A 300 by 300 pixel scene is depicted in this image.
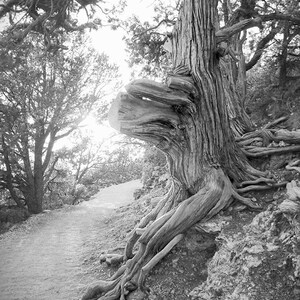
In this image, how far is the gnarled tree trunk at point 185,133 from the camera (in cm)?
401

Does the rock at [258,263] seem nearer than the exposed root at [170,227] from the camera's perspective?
Yes

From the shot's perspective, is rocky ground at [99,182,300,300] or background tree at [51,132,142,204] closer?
rocky ground at [99,182,300,300]

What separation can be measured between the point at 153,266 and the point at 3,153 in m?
8.38

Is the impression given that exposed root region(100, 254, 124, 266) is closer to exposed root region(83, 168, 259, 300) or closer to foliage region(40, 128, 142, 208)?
exposed root region(83, 168, 259, 300)

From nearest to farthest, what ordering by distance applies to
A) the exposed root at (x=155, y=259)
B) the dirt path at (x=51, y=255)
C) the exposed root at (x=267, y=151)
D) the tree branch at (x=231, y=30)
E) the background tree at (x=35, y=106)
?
the exposed root at (x=155, y=259), the tree branch at (x=231, y=30), the exposed root at (x=267, y=151), the dirt path at (x=51, y=255), the background tree at (x=35, y=106)

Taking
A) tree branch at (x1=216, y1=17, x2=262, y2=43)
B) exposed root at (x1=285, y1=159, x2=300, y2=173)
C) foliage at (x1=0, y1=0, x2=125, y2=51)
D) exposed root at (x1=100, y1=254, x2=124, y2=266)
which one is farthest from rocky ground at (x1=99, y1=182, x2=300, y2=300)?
foliage at (x1=0, y1=0, x2=125, y2=51)

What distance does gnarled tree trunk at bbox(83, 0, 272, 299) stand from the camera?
4.01m

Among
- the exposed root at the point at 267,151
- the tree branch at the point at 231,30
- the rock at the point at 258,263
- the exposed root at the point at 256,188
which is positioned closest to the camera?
the rock at the point at 258,263

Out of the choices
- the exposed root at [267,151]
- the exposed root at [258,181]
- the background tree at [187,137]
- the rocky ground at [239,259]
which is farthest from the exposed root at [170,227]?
the exposed root at [267,151]

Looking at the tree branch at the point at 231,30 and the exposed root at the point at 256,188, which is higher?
the tree branch at the point at 231,30

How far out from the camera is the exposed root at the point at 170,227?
4062mm

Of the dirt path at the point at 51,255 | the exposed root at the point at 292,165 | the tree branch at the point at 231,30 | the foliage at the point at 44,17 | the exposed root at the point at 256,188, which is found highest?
the foliage at the point at 44,17

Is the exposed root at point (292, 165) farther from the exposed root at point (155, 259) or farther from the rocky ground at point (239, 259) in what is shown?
the exposed root at point (155, 259)

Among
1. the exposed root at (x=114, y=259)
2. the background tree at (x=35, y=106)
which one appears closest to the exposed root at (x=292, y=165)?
the exposed root at (x=114, y=259)
